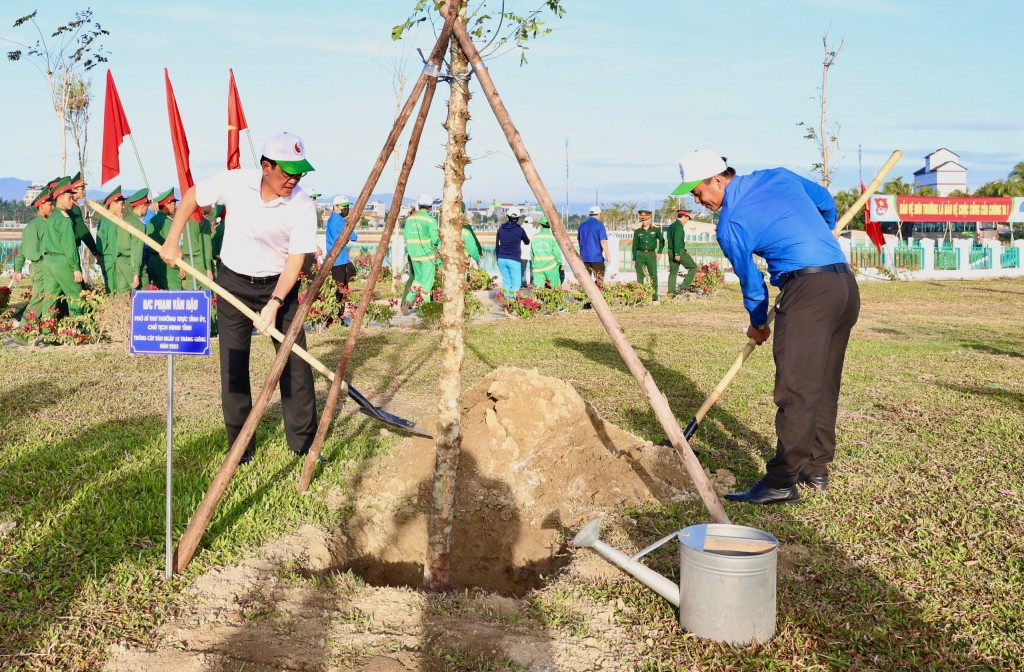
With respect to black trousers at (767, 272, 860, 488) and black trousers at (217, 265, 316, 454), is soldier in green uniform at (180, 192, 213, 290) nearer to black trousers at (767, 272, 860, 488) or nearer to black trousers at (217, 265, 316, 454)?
black trousers at (217, 265, 316, 454)

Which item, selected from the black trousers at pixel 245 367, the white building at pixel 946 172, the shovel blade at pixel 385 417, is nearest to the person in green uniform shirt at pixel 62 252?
the black trousers at pixel 245 367

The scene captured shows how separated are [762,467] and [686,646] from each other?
93.4 inches

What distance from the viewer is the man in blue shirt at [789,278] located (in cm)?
423

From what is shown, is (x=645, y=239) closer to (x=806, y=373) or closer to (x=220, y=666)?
(x=806, y=373)

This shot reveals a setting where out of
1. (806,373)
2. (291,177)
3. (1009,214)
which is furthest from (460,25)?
(1009,214)

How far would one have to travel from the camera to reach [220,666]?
285cm

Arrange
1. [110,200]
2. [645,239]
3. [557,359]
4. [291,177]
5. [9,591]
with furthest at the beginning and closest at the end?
[645,239] < [110,200] < [557,359] < [291,177] < [9,591]

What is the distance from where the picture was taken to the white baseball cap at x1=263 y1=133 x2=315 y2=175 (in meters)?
4.35

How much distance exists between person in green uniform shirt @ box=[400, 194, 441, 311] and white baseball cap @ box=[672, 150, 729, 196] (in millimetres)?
7783

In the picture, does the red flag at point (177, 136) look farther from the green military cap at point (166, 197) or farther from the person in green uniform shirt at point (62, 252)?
the green military cap at point (166, 197)

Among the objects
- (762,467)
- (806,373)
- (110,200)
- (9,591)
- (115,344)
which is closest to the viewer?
(9,591)

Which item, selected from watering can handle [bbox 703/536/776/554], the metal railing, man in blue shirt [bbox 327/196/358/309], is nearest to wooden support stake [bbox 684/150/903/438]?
watering can handle [bbox 703/536/776/554]

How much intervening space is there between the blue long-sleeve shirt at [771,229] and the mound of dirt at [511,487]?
1.21m

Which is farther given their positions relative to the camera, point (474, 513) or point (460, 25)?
point (474, 513)
